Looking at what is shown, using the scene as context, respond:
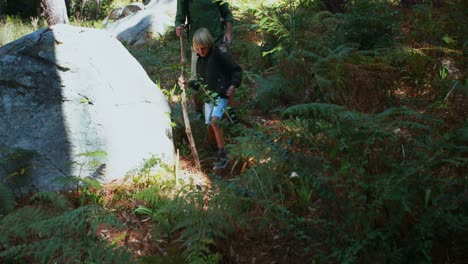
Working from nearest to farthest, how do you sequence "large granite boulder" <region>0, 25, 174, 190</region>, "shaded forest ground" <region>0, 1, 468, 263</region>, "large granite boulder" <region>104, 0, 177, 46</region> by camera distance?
"shaded forest ground" <region>0, 1, 468, 263</region> → "large granite boulder" <region>0, 25, 174, 190</region> → "large granite boulder" <region>104, 0, 177, 46</region>

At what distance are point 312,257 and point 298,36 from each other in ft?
13.2

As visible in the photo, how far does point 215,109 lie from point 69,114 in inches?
64.4

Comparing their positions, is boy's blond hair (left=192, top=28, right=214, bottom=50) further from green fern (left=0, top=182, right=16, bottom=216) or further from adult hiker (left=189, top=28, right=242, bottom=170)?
green fern (left=0, top=182, right=16, bottom=216)

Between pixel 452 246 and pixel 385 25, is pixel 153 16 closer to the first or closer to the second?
pixel 385 25

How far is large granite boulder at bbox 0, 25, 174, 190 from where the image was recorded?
4449 mm

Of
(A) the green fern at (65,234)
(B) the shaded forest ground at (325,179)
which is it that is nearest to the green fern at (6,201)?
(B) the shaded forest ground at (325,179)

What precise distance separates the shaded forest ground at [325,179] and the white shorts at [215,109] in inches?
21.9

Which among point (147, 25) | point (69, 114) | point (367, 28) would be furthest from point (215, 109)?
point (147, 25)

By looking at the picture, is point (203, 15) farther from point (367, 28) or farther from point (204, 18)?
point (367, 28)

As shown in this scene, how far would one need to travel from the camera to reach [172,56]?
910 cm

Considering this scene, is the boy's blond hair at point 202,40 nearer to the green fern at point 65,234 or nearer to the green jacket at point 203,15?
the green jacket at point 203,15

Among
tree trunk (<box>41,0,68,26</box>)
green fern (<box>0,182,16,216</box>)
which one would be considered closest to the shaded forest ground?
green fern (<box>0,182,16,216</box>)

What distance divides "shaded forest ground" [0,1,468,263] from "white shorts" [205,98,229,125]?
56cm

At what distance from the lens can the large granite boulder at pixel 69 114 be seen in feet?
14.6
